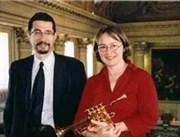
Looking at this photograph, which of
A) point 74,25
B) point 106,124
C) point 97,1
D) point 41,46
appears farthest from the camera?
point 97,1

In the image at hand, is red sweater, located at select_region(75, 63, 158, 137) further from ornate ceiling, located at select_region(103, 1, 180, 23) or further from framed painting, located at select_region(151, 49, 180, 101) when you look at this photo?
framed painting, located at select_region(151, 49, 180, 101)

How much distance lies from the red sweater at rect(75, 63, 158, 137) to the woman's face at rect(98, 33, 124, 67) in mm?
103

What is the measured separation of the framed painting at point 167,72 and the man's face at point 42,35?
43.9 ft

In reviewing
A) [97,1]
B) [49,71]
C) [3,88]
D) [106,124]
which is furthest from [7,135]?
[97,1]

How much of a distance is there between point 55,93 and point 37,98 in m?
0.15

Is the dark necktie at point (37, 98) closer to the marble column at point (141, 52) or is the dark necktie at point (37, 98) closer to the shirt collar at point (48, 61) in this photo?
the shirt collar at point (48, 61)

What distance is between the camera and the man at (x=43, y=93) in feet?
9.14

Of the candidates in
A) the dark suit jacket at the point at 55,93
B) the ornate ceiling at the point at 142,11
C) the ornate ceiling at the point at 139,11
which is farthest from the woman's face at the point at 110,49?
the ornate ceiling at the point at 142,11

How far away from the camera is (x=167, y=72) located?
15.6m

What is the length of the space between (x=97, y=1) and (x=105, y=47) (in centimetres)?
1149

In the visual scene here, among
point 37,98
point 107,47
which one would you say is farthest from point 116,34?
point 37,98

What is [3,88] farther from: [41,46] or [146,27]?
[146,27]

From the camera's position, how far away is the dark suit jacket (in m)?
2.84

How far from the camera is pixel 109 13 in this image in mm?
14867
